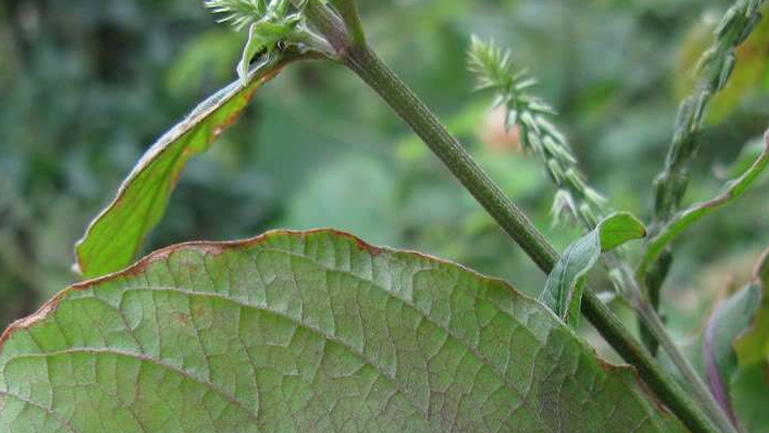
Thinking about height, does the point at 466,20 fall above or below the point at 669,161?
above

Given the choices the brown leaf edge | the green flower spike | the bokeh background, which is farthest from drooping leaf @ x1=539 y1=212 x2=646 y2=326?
the bokeh background

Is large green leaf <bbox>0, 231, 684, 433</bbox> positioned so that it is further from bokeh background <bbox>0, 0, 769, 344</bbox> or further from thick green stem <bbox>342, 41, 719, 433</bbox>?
bokeh background <bbox>0, 0, 769, 344</bbox>

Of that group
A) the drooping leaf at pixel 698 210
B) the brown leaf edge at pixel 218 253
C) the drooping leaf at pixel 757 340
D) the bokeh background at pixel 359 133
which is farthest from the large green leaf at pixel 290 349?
the bokeh background at pixel 359 133

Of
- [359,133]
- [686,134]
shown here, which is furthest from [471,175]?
[359,133]

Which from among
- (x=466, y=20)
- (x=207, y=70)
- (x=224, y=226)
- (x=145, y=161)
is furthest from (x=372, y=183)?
(x=145, y=161)

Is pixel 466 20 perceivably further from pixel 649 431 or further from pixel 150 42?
pixel 649 431

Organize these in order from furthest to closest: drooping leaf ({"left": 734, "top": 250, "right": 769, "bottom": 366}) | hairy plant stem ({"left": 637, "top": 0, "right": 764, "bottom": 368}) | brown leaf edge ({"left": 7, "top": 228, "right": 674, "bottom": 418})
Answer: drooping leaf ({"left": 734, "top": 250, "right": 769, "bottom": 366}), hairy plant stem ({"left": 637, "top": 0, "right": 764, "bottom": 368}), brown leaf edge ({"left": 7, "top": 228, "right": 674, "bottom": 418})

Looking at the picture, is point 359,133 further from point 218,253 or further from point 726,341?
point 218,253
